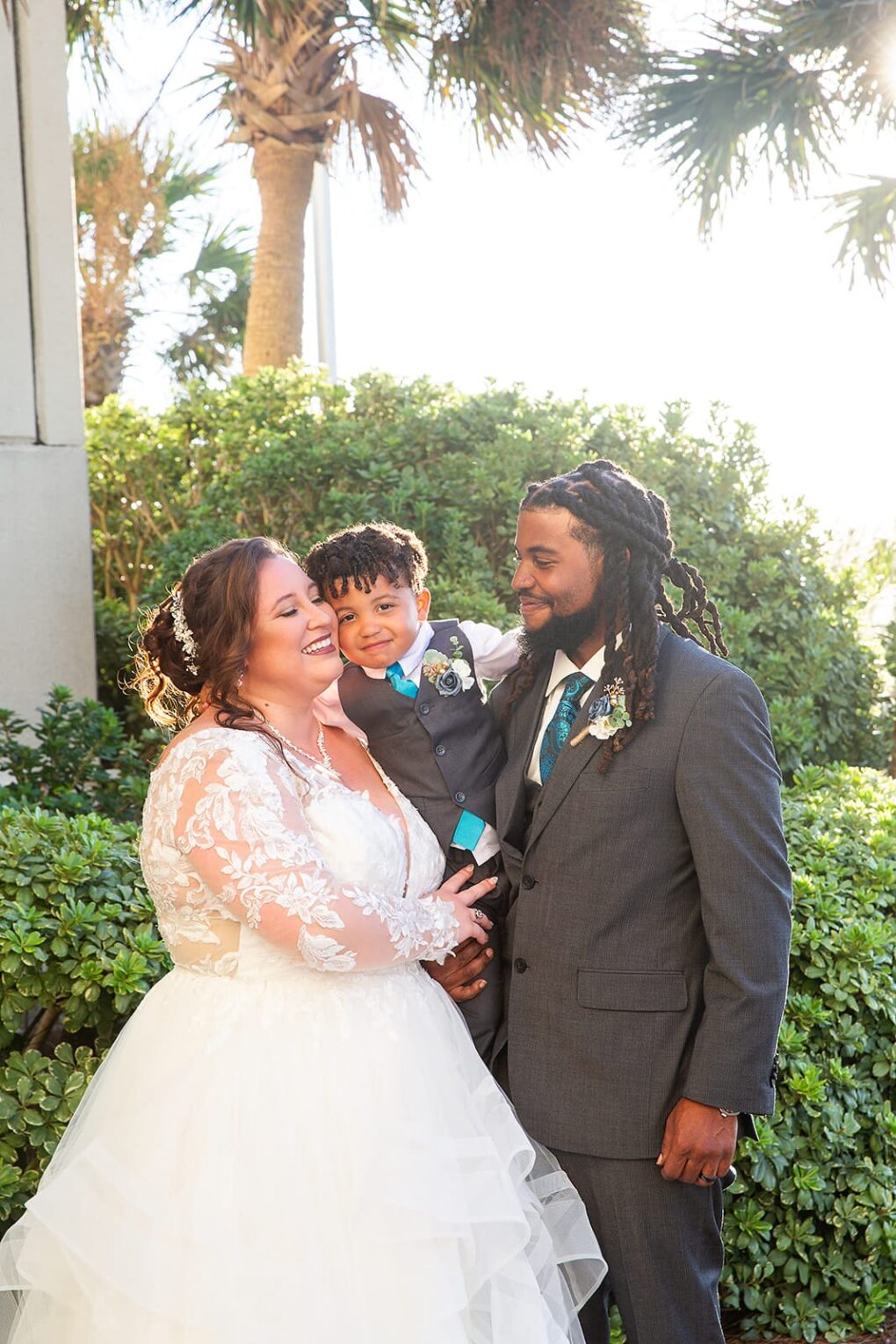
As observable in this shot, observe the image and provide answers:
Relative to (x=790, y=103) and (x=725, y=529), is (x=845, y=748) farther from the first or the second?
(x=790, y=103)

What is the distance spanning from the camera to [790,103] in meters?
9.38

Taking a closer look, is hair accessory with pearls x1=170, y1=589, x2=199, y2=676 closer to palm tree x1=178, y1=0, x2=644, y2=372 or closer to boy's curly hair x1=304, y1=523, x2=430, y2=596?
boy's curly hair x1=304, y1=523, x2=430, y2=596

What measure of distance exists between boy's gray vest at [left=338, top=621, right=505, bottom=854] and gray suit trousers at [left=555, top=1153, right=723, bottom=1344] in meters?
0.88

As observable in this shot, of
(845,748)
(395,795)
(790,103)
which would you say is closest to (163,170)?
(790,103)

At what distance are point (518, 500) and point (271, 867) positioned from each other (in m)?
4.11

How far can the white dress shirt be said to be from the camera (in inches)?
123

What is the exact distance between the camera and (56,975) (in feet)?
12.9

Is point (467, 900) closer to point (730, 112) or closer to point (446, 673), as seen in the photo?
point (446, 673)

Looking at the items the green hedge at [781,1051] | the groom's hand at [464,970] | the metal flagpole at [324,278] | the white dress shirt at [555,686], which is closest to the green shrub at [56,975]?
the green hedge at [781,1051]

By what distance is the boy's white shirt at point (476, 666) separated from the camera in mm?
3314

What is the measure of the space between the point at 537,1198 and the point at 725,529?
4409mm

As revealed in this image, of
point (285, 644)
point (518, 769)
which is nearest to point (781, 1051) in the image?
point (518, 769)

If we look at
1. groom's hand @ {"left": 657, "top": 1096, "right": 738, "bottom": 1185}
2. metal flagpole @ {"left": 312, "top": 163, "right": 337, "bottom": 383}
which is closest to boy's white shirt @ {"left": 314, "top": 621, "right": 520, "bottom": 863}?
groom's hand @ {"left": 657, "top": 1096, "right": 738, "bottom": 1185}

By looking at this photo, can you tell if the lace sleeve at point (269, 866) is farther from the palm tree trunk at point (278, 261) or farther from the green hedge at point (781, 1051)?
the palm tree trunk at point (278, 261)
